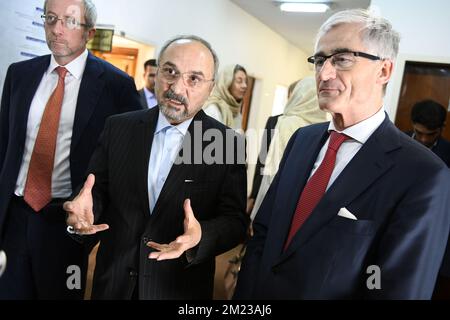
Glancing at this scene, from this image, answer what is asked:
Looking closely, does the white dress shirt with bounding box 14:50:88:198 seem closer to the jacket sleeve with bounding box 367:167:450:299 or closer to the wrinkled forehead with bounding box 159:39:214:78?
the wrinkled forehead with bounding box 159:39:214:78

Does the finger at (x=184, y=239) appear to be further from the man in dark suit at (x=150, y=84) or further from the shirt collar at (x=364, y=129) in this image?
the man in dark suit at (x=150, y=84)

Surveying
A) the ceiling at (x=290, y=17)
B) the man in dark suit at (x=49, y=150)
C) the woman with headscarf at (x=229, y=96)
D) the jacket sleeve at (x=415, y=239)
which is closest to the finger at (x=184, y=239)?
the jacket sleeve at (x=415, y=239)

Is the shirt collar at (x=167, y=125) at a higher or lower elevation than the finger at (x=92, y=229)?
higher

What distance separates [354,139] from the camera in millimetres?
1131

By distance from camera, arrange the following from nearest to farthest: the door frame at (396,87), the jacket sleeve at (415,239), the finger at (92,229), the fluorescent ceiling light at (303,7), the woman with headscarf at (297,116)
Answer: the jacket sleeve at (415,239) < the finger at (92,229) < the woman with headscarf at (297,116) < the door frame at (396,87) < the fluorescent ceiling light at (303,7)

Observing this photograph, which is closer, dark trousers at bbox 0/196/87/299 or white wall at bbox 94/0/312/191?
dark trousers at bbox 0/196/87/299

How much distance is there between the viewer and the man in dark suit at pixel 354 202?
956 millimetres

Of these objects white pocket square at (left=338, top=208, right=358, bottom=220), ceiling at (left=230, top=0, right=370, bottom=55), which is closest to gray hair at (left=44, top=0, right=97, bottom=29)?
white pocket square at (left=338, top=208, right=358, bottom=220)

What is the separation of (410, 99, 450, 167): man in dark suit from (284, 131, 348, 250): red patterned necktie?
1641mm

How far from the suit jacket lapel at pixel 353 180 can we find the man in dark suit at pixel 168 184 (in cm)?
31

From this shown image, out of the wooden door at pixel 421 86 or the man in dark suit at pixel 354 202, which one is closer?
the man in dark suit at pixel 354 202

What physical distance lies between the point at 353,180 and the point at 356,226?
121mm

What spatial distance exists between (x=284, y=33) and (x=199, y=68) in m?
7.21

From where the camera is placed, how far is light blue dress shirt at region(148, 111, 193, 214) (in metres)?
1.35
